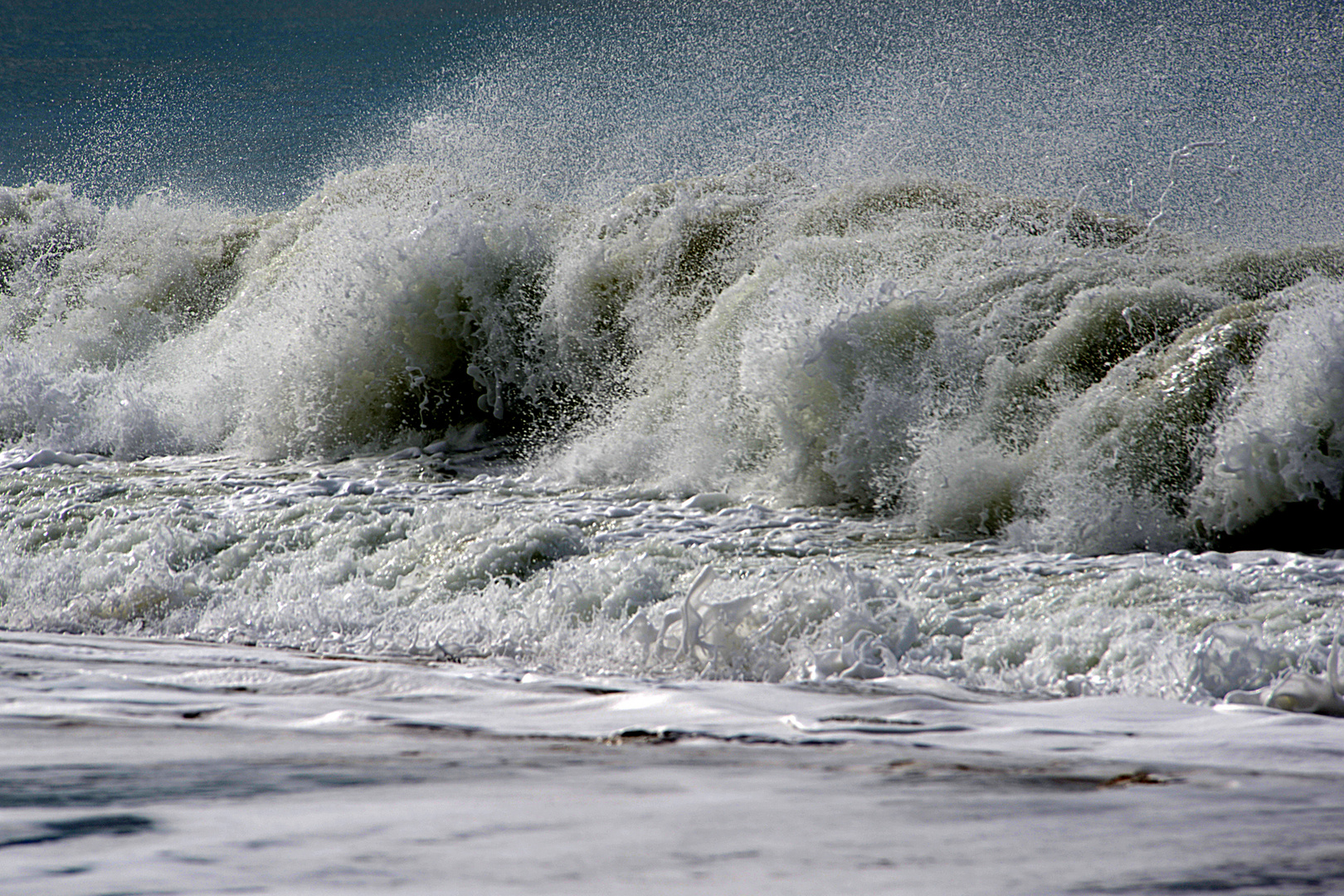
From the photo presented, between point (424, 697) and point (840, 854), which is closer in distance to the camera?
point (840, 854)

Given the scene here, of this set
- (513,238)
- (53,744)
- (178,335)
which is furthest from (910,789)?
(178,335)

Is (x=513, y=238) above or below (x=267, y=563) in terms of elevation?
above

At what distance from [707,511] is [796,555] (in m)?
0.72

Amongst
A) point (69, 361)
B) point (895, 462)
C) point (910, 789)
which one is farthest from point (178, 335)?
point (910, 789)

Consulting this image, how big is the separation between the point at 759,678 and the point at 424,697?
0.99 meters

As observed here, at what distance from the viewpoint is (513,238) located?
744 cm

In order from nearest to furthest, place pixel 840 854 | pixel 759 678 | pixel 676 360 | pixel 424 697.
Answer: pixel 840 854, pixel 424 697, pixel 759 678, pixel 676 360

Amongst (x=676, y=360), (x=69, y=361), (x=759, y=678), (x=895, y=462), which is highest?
(x=69, y=361)

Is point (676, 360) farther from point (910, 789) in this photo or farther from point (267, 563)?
point (910, 789)

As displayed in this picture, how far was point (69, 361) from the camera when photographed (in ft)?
33.8

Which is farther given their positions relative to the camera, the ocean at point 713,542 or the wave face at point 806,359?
the wave face at point 806,359

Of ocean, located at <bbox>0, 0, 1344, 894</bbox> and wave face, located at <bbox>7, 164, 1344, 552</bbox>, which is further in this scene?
wave face, located at <bbox>7, 164, 1344, 552</bbox>

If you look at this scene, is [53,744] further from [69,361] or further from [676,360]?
[69,361]

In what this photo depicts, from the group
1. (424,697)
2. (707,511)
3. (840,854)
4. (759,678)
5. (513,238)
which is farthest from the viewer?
(513,238)
